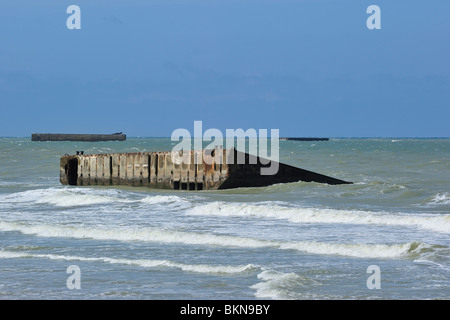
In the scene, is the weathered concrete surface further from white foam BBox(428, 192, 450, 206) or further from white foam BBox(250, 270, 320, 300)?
white foam BBox(250, 270, 320, 300)

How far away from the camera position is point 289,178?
89.2 ft

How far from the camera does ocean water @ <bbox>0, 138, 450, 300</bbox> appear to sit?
907 centimetres

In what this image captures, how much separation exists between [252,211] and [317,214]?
2.09m

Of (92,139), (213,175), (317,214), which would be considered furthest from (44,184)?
(92,139)

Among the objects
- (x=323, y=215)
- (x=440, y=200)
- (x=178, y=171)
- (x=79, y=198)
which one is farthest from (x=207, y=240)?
(x=178, y=171)

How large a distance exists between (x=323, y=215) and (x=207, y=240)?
4.76 metres

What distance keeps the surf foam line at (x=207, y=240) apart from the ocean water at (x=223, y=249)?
2 cm

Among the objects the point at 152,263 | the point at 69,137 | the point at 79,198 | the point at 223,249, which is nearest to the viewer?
the point at 152,263

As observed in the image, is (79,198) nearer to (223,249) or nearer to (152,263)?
(223,249)

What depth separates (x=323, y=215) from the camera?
1745 centimetres

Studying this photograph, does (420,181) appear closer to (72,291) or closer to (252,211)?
(252,211)

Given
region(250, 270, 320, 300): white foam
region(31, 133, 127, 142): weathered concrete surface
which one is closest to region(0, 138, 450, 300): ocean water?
region(250, 270, 320, 300): white foam

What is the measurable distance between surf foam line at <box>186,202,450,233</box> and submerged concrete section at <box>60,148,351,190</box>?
590 cm

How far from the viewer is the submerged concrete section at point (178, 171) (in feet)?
85.0
